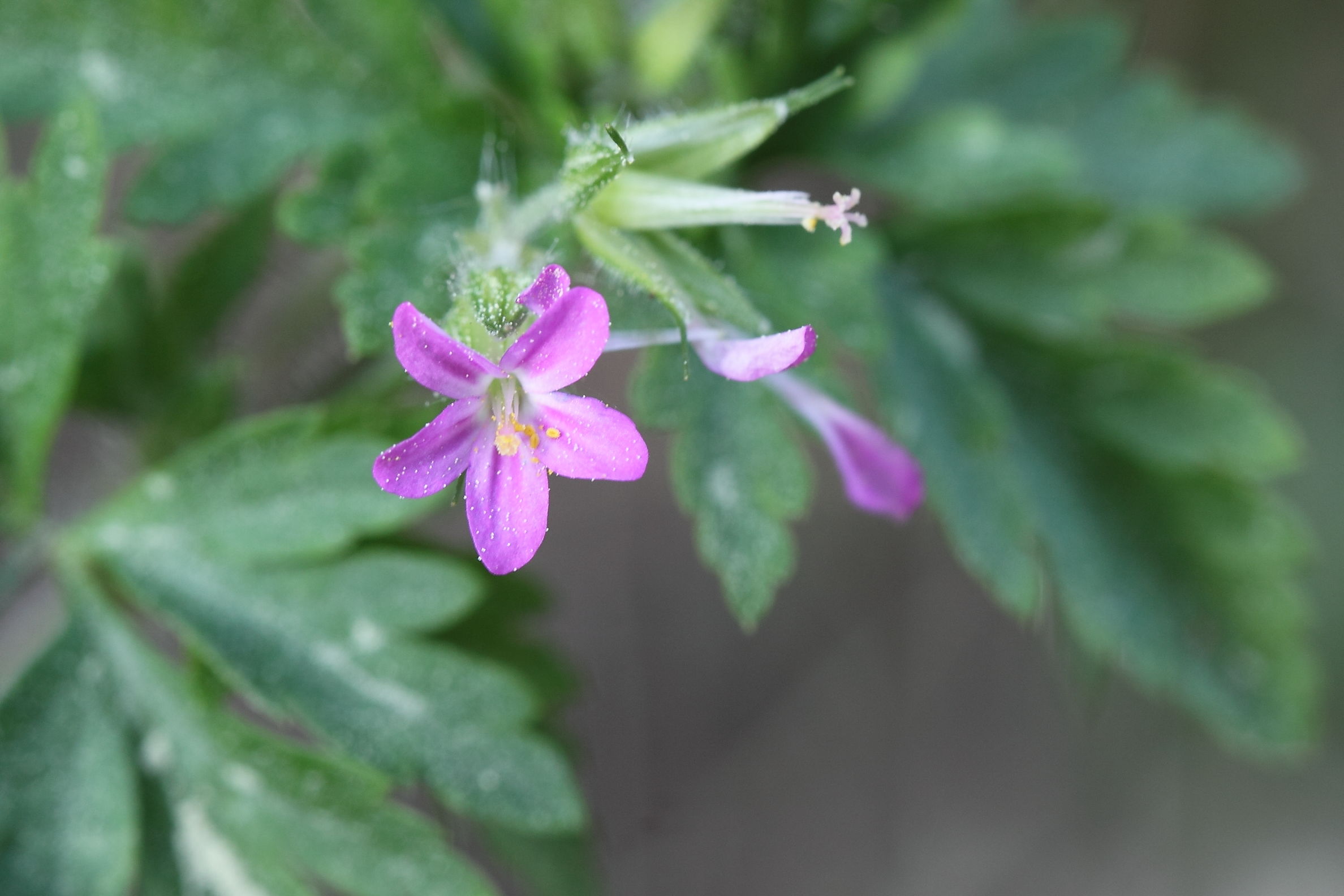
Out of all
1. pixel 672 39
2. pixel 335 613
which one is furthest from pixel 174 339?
pixel 672 39

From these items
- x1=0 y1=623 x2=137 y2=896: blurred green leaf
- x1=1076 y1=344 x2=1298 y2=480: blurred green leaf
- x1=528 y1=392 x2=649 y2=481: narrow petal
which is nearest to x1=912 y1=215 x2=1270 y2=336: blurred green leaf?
x1=1076 y1=344 x2=1298 y2=480: blurred green leaf

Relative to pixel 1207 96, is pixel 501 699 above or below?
below

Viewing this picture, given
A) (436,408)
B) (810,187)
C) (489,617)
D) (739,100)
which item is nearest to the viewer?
(436,408)

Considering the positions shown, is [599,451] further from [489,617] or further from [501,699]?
[489,617]

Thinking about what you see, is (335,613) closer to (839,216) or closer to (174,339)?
(174,339)

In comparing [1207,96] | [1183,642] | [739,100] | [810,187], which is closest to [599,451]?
[739,100]

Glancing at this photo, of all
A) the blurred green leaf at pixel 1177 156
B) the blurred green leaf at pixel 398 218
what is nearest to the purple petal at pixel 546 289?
the blurred green leaf at pixel 398 218
